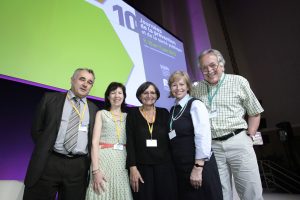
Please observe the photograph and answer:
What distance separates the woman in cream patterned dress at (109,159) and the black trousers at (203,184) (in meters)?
0.36

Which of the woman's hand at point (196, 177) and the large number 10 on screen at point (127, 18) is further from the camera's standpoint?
the large number 10 on screen at point (127, 18)

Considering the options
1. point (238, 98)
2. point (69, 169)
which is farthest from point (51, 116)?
point (238, 98)

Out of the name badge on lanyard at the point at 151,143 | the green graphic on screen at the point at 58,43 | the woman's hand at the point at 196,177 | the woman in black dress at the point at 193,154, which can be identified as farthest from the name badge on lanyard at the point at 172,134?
the green graphic on screen at the point at 58,43

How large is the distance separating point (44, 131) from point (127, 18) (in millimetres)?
1811

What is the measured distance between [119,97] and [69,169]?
0.63m

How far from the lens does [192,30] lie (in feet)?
16.6

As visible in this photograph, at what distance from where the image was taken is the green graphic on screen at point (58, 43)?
1624 millimetres

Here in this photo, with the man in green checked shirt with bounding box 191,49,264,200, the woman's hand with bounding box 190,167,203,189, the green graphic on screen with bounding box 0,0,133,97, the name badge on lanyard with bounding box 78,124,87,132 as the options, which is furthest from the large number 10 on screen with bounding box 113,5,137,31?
the woman's hand with bounding box 190,167,203,189

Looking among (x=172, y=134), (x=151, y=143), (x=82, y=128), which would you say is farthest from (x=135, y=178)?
(x=82, y=128)

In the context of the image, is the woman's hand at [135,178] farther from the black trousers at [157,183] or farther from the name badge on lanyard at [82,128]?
the name badge on lanyard at [82,128]

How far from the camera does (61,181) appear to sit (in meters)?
1.43

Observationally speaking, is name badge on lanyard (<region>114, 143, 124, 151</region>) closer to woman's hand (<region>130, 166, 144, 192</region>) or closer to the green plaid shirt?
woman's hand (<region>130, 166, 144, 192</region>)

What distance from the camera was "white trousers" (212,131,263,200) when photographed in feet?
5.28

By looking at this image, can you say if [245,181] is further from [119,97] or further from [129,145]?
[119,97]
